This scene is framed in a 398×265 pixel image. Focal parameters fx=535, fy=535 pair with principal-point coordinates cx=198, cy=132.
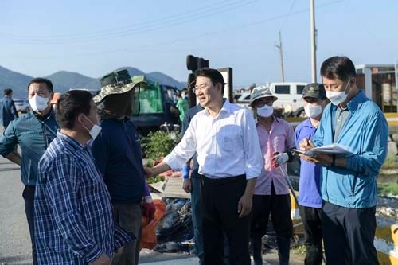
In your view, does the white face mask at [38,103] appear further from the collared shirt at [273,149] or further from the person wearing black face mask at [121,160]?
the collared shirt at [273,149]

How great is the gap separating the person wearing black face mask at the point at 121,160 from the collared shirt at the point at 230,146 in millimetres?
636

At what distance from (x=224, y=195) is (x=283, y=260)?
1.49 meters

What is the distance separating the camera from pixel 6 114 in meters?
14.9

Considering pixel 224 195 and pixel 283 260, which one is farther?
pixel 283 260

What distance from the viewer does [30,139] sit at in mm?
4910

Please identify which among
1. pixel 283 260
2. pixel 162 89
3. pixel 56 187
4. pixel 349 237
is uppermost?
pixel 162 89

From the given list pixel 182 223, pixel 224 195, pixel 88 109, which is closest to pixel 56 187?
pixel 88 109

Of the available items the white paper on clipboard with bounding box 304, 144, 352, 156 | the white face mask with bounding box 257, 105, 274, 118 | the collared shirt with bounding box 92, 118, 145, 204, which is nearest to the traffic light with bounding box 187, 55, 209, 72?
the white face mask with bounding box 257, 105, 274, 118

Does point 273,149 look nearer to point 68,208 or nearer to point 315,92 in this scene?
point 315,92

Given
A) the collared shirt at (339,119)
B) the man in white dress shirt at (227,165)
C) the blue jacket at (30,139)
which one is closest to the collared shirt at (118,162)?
the man in white dress shirt at (227,165)

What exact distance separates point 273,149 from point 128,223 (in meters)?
2.01

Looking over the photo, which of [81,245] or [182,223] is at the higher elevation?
[81,245]

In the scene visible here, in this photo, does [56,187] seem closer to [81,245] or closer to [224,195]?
[81,245]

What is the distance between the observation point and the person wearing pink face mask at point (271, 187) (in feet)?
17.8
